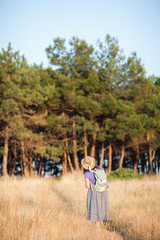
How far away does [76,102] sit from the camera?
22875mm

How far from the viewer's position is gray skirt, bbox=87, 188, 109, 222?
17.2ft

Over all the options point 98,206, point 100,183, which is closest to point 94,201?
point 98,206

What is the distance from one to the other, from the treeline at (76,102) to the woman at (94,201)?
45.5 feet

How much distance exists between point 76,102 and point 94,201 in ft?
58.8

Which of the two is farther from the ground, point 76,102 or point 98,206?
point 76,102

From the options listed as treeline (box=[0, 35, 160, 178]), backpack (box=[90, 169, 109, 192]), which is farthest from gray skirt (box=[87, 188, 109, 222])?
treeline (box=[0, 35, 160, 178])

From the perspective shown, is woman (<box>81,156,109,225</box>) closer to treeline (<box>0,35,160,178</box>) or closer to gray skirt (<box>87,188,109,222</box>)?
gray skirt (<box>87,188,109,222</box>)

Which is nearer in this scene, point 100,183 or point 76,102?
point 100,183

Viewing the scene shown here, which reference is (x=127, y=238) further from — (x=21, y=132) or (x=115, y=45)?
(x=115, y=45)

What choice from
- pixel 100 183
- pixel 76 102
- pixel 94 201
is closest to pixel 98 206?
pixel 94 201

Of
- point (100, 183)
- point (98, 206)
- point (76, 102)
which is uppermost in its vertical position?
point (76, 102)

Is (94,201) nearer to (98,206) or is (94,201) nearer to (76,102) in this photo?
(98,206)

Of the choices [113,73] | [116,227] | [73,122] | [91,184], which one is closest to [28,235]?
[91,184]

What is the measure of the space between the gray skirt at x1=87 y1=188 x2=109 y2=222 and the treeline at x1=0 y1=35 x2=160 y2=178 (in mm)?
14079
